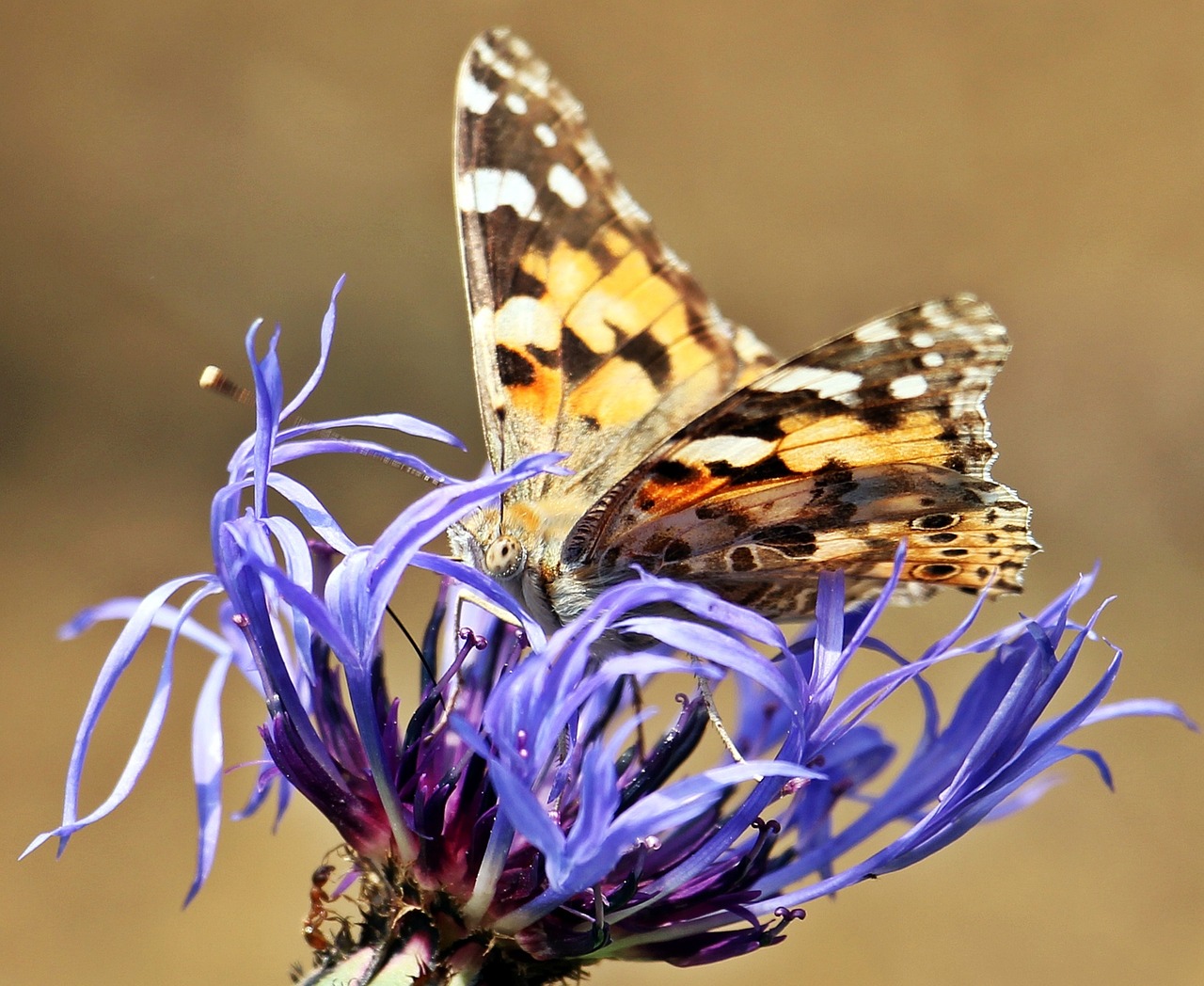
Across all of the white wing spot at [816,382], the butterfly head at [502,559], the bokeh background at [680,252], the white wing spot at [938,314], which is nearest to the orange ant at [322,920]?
the butterfly head at [502,559]

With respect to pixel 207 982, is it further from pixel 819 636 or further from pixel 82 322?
pixel 819 636

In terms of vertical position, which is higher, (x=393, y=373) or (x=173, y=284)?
(x=173, y=284)

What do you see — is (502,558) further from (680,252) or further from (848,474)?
(680,252)

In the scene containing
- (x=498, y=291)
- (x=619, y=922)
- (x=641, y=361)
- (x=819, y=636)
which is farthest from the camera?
(x=641, y=361)


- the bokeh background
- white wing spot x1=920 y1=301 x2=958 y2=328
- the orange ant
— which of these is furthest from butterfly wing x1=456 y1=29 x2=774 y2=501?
the bokeh background

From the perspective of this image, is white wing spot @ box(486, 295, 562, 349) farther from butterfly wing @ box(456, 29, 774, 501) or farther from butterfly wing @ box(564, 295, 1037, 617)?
butterfly wing @ box(564, 295, 1037, 617)

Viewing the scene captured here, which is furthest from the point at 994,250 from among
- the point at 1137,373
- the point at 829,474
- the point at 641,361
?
the point at 829,474
